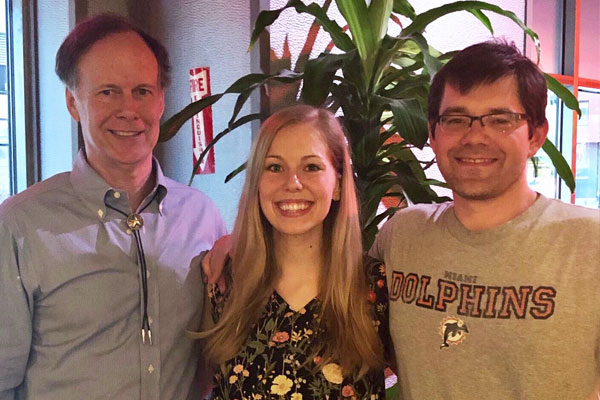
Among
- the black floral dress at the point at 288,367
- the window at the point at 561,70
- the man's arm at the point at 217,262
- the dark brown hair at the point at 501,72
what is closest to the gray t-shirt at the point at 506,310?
the black floral dress at the point at 288,367

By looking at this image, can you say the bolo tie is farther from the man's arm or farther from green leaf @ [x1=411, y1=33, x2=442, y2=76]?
green leaf @ [x1=411, y1=33, x2=442, y2=76]

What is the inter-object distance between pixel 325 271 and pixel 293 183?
265 millimetres

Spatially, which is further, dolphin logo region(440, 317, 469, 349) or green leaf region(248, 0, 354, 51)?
green leaf region(248, 0, 354, 51)

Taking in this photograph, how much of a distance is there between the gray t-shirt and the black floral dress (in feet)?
0.37

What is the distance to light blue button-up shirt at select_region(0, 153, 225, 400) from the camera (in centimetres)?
139

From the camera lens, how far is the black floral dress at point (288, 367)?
1444mm

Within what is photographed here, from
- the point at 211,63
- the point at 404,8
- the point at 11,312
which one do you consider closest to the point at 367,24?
the point at 404,8

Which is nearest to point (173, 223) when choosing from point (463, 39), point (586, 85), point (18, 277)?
point (18, 277)

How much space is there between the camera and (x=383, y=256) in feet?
5.35

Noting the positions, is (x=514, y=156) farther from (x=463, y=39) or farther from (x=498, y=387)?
(x=463, y=39)

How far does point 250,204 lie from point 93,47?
23.1 inches

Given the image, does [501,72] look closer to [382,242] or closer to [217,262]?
[382,242]

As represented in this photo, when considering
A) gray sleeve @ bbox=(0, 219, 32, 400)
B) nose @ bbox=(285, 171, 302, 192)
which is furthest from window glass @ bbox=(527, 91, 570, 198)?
gray sleeve @ bbox=(0, 219, 32, 400)

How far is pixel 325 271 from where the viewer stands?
5.19 ft
